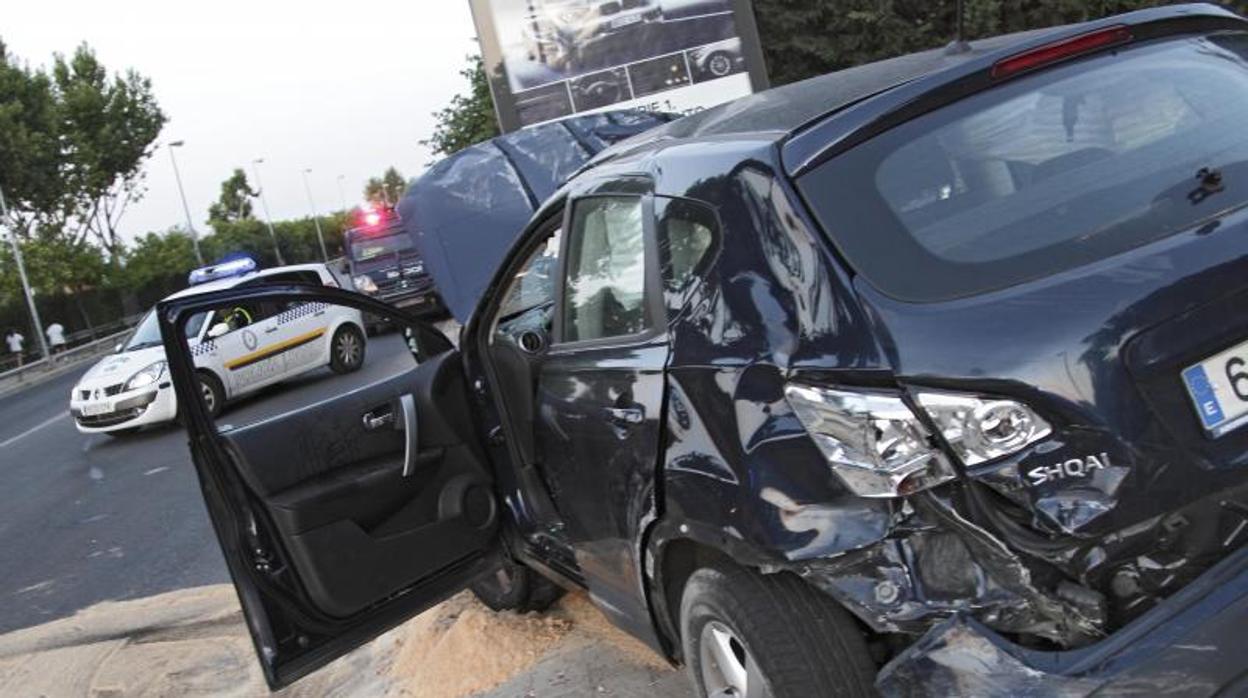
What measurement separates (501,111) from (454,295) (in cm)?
553

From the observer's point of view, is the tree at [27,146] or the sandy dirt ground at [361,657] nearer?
the sandy dirt ground at [361,657]

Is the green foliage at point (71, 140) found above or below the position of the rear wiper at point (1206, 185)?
above

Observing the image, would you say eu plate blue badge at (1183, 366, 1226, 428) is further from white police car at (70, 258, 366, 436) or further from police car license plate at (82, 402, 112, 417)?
police car license plate at (82, 402, 112, 417)

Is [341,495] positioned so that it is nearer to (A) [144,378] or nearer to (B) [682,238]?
(B) [682,238]

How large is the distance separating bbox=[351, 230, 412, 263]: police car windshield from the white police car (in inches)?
315

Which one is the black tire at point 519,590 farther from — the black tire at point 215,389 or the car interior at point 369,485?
Answer: the black tire at point 215,389

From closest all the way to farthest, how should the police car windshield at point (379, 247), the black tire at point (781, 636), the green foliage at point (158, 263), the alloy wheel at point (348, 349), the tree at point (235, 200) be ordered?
the black tire at point (781, 636)
the alloy wheel at point (348, 349)
the police car windshield at point (379, 247)
the green foliage at point (158, 263)
the tree at point (235, 200)

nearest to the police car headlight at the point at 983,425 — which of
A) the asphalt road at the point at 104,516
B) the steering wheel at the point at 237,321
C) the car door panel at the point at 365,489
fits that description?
the car door panel at the point at 365,489

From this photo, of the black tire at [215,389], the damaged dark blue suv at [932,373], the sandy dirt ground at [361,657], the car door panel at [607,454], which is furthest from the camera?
the black tire at [215,389]

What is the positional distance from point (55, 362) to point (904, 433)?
1283 inches

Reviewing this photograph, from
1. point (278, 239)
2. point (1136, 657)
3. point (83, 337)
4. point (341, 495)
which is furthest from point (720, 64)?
point (278, 239)

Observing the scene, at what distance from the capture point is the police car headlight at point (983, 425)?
80.4 inches

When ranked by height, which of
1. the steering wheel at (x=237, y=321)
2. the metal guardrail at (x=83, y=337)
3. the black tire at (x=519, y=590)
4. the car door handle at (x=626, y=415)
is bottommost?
the black tire at (x=519, y=590)

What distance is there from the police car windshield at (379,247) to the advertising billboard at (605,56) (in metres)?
8.65
